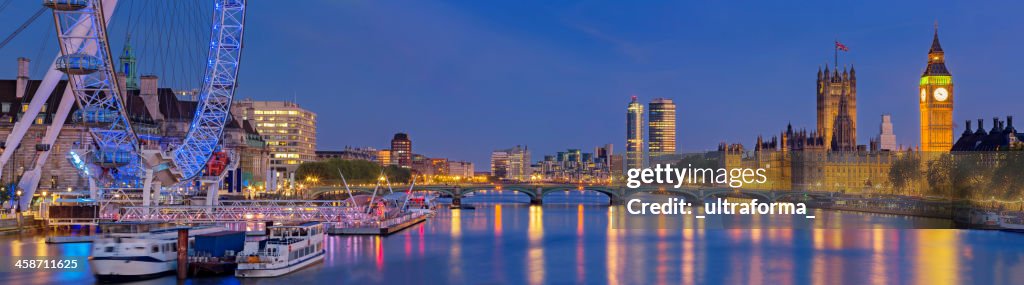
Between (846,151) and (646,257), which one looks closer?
(646,257)

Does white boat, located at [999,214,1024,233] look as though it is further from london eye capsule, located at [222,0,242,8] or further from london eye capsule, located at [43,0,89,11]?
london eye capsule, located at [43,0,89,11]

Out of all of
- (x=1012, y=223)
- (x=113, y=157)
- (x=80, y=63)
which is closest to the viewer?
(x=80, y=63)

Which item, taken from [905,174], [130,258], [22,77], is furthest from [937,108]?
[130,258]

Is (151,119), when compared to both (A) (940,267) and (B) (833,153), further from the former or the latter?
(B) (833,153)

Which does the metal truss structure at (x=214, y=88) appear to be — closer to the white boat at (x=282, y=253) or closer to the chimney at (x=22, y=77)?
the white boat at (x=282, y=253)

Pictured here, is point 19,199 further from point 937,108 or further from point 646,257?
point 937,108

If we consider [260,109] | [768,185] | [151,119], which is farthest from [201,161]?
[768,185]

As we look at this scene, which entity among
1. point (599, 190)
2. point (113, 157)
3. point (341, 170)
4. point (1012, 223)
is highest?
point (113, 157)

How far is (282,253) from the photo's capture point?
157ft

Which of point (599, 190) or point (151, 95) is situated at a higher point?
point (151, 95)

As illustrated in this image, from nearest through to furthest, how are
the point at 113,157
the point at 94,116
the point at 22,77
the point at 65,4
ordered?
the point at 65,4 < the point at 94,116 < the point at 113,157 < the point at 22,77

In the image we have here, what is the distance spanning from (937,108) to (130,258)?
162510 millimetres

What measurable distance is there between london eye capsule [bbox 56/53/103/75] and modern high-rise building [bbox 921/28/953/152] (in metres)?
153

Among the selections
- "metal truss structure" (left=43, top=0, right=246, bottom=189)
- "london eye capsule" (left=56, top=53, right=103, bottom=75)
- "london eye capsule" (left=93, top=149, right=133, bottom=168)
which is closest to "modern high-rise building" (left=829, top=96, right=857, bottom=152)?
"metal truss structure" (left=43, top=0, right=246, bottom=189)
